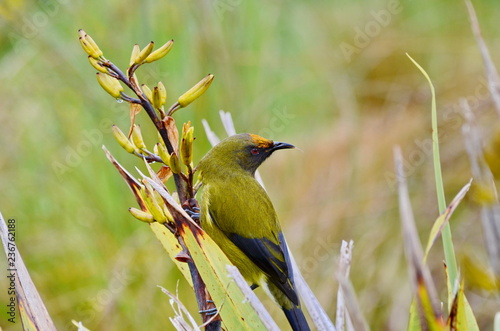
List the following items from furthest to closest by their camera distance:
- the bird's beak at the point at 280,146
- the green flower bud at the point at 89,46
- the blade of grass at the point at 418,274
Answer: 1. the bird's beak at the point at 280,146
2. the green flower bud at the point at 89,46
3. the blade of grass at the point at 418,274

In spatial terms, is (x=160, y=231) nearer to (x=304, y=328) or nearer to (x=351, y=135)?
(x=304, y=328)

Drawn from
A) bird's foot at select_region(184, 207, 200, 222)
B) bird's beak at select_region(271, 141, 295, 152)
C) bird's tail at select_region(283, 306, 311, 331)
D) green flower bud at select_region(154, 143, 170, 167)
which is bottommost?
bird's tail at select_region(283, 306, 311, 331)

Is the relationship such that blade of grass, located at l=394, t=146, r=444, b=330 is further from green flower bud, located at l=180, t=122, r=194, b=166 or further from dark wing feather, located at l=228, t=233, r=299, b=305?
dark wing feather, located at l=228, t=233, r=299, b=305

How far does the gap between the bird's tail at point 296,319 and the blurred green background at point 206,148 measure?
1.51 meters

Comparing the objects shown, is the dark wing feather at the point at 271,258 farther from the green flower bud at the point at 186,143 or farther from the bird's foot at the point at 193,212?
the green flower bud at the point at 186,143

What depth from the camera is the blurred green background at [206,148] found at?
3779 millimetres

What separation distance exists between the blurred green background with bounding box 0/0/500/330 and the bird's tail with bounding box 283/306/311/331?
1512 millimetres

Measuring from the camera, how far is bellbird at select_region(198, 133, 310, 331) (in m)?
2.29

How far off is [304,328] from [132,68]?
102 centimetres

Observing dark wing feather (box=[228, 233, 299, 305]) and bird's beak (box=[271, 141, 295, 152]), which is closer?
dark wing feather (box=[228, 233, 299, 305])

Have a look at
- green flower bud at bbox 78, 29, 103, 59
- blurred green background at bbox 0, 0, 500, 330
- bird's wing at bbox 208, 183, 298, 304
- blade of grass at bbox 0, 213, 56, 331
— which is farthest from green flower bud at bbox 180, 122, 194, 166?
blurred green background at bbox 0, 0, 500, 330

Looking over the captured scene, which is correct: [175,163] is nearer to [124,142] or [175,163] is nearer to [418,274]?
[124,142]

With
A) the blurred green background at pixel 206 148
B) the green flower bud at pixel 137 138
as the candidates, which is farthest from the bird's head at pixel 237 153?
the blurred green background at pixel 206 148

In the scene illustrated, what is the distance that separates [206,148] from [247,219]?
146 cm
